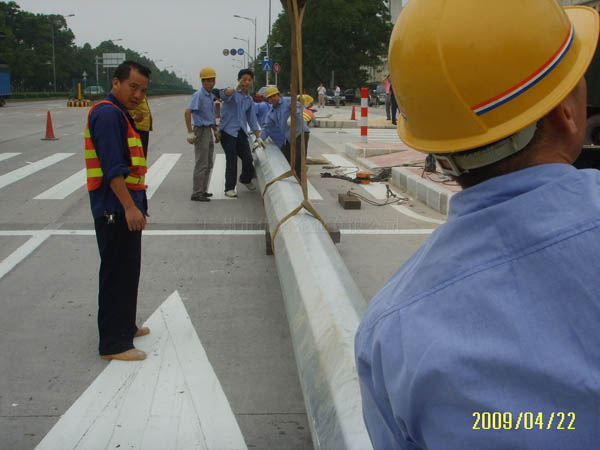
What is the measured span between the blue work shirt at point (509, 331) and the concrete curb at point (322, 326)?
1.13 meters

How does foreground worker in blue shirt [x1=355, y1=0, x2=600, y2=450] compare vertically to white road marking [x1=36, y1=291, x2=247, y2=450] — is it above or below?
above

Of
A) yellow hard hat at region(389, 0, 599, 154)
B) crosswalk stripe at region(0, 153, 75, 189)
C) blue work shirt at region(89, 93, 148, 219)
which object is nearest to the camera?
yellow hard hat at region(389, 0, 599, 154)

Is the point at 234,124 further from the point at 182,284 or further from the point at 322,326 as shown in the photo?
the point at 322,326

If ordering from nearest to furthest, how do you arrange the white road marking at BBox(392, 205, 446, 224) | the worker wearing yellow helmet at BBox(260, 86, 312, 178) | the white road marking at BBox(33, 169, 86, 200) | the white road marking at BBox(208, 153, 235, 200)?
the white road marking at BBox(392, 205, 446, 224) < the white road marking at BBox(33, 169, 86, 200) < the worker wearing yellow helmet at BBox(260, 86, 312, 178) < the white road marking at BBox(208, 153, 235, 200)

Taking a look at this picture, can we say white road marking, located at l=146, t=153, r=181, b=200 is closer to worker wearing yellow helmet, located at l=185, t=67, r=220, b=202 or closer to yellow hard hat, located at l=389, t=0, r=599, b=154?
worker wearing yellow helmet, located at l=185, t=67, r=220, b=202

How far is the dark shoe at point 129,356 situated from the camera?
156 inches

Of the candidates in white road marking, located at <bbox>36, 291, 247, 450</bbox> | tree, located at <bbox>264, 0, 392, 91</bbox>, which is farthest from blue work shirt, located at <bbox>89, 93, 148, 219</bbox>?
tree, located at <bbox>264, 0, 392, 91</bbox>

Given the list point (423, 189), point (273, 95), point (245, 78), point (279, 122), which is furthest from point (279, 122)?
point (423, 189)

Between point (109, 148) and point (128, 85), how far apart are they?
0.49m

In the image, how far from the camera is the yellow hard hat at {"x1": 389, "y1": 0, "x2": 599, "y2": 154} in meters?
0.87

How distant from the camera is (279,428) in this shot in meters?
3.23

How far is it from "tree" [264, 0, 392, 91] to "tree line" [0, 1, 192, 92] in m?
25.2
